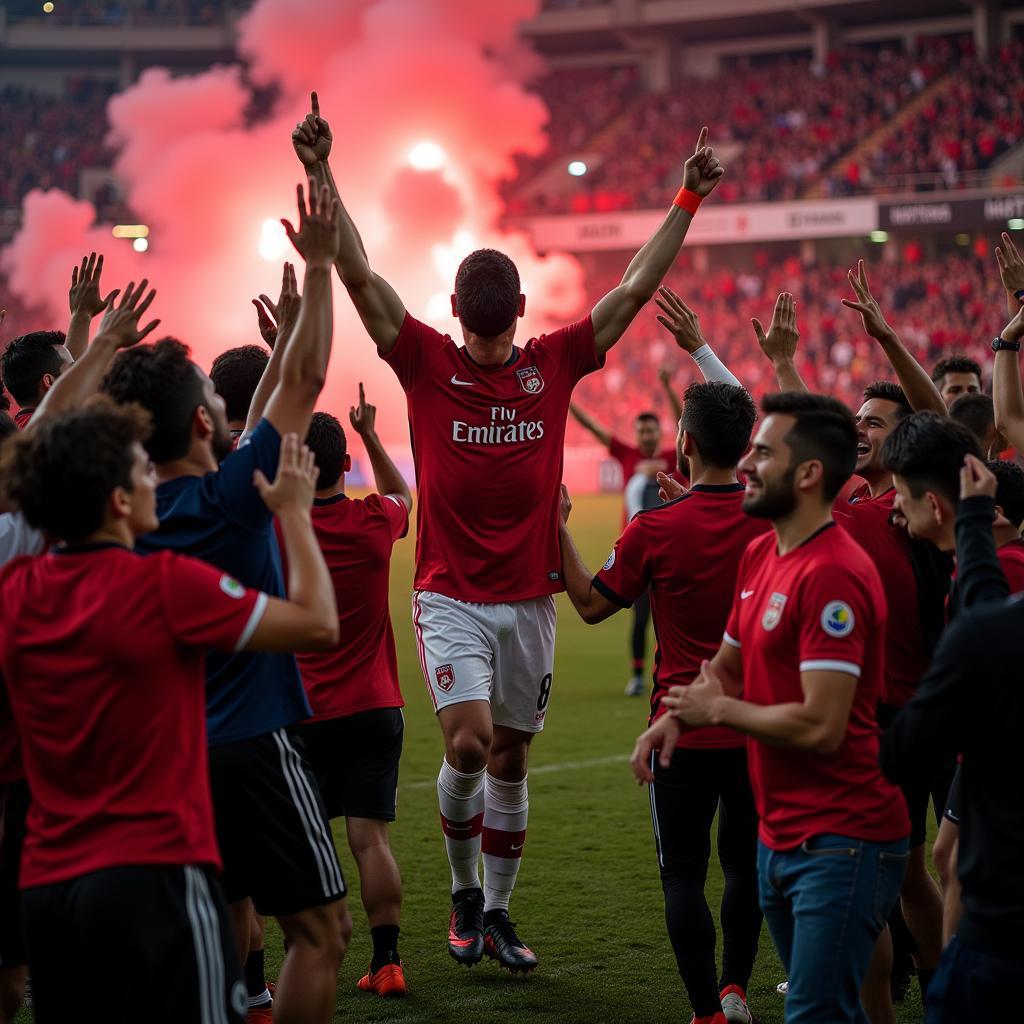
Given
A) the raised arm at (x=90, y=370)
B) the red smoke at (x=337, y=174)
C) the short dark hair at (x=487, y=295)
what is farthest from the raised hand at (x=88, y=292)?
the red smoke at (x=337, y=174)

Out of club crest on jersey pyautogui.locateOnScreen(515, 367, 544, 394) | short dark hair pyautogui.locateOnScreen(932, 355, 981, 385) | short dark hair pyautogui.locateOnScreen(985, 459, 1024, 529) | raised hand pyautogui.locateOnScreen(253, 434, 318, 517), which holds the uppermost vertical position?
short dark hair pyautogui.locateOnScreen(932, 355, 981, 385)

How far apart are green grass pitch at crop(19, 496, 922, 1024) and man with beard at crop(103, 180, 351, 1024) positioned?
36.0 inches

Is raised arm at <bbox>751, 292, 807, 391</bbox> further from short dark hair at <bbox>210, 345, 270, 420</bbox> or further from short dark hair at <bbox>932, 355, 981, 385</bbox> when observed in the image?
short dark hair at <bbox>210, 345, 270, 420</bbox>

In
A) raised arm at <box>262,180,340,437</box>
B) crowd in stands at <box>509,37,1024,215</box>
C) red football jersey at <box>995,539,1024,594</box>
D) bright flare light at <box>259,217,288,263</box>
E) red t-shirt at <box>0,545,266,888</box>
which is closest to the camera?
red t-shirt at <box>0,545,266,888</box>

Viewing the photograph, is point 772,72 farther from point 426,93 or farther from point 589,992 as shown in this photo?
point 589,992

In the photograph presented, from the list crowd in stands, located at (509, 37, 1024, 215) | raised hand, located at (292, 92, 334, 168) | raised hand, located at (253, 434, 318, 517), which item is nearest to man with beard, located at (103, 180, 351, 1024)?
raised hand, located at (253, 434, 318, 517)

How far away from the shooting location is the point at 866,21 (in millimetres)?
Answer: 42500

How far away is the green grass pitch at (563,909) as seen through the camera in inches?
209

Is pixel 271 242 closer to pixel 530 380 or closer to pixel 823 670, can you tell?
pixel 530 380

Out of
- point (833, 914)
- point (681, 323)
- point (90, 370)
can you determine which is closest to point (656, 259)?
point (681, 323)

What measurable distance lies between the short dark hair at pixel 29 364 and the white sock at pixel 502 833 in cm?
242

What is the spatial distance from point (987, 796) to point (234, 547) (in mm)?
2025

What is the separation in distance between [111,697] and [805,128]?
133 feet

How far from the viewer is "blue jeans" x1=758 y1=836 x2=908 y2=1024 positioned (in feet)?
11.4
